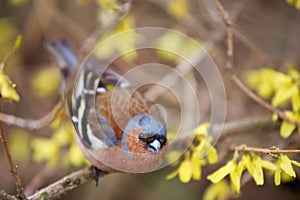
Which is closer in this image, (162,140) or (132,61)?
(162,140)

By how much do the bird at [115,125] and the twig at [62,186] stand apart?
67 mm

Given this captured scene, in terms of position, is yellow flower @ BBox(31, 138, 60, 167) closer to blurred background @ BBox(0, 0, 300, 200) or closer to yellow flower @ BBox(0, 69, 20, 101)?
yellow flower @ BBox(0, 69, 20, 101)

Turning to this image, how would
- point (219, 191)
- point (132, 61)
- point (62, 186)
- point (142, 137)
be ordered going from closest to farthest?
1. point (142, 137)
2. point (62, 186)
3. point (219, 191)
4. point (132, 61)

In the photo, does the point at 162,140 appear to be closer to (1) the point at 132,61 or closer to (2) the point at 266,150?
(2) the point at 266,150

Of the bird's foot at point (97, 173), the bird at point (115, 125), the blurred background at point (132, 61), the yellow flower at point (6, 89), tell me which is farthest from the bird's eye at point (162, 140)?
the blurred background at point (132, 61)

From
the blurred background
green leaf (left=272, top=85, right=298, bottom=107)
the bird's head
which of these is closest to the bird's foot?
the bird's head

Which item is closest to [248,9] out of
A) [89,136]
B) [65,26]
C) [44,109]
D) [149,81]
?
[149,81]

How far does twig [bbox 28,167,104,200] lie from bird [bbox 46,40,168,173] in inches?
2.6

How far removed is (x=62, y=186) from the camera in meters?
2.25

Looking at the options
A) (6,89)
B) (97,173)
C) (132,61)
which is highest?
(6,89)

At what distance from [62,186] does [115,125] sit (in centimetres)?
35

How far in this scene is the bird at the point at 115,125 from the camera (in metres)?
2.14

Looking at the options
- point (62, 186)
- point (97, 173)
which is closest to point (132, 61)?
point (97, 173)

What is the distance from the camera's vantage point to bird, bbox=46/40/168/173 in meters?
2.14
